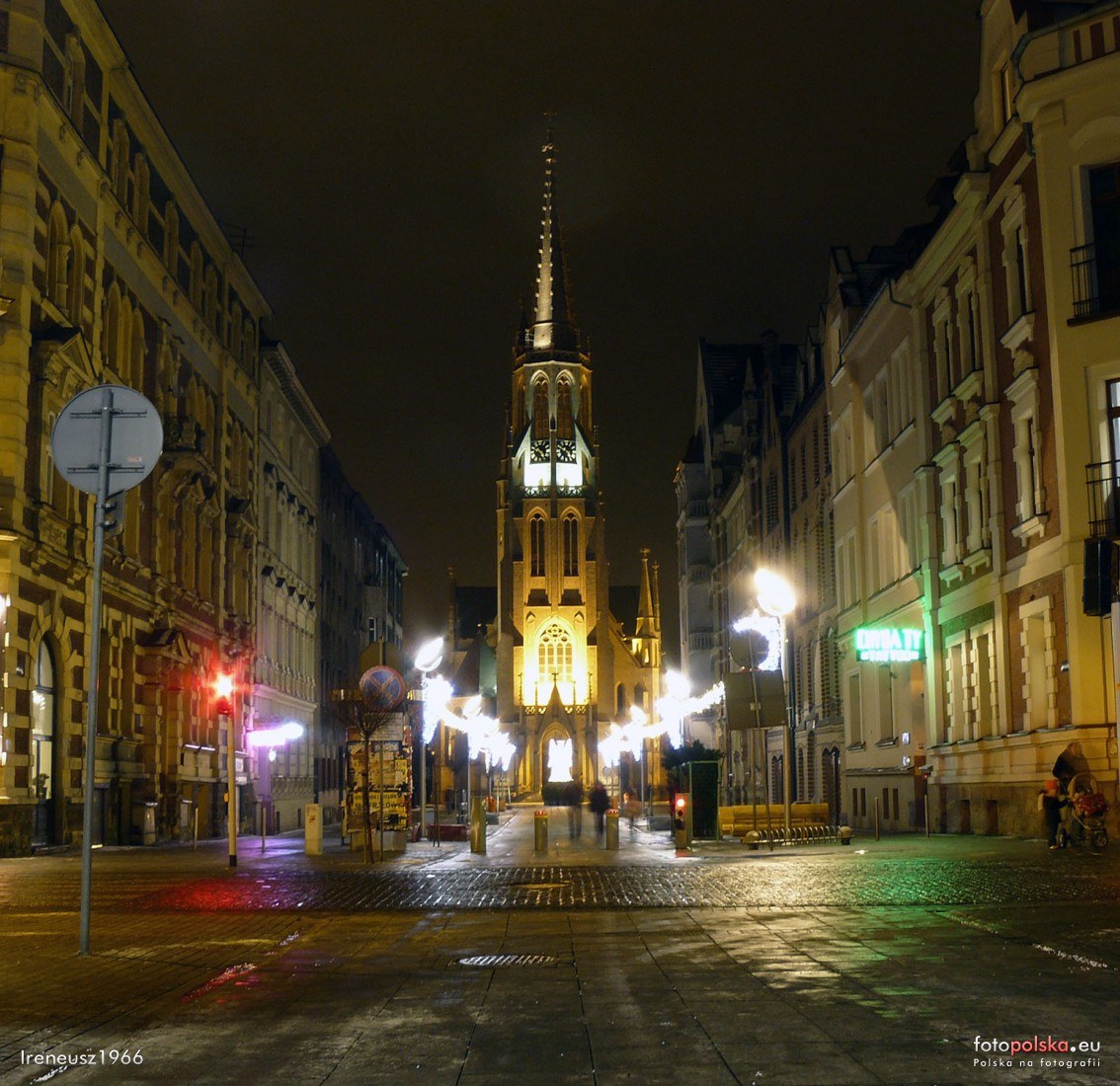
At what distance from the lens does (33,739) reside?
31.9 meters

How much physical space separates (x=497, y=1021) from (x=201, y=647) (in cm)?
4106

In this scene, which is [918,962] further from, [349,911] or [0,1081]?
[349,911]

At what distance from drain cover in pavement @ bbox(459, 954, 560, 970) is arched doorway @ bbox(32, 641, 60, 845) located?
21.5 metres

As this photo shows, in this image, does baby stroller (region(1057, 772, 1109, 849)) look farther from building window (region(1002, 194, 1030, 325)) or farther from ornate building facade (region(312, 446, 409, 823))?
ornate building facade (region(312, 446, 409, 823))

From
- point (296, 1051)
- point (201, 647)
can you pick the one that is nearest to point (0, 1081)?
point (296, 1051)

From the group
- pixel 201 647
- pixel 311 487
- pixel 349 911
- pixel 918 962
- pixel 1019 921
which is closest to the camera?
pixel 918 962

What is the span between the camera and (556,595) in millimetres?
118625

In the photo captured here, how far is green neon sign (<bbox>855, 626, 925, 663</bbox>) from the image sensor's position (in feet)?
118

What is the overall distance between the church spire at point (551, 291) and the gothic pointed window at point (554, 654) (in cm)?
2293

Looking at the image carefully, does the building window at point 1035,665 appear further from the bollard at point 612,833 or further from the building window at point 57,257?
the building window at point 57,257

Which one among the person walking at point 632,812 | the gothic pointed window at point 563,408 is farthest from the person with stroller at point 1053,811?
the gothic pointed window at point 563,408

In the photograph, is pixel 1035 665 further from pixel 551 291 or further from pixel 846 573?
pixel 551 291

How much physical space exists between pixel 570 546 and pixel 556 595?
13.0 ft

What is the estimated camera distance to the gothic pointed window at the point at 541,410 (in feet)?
401
